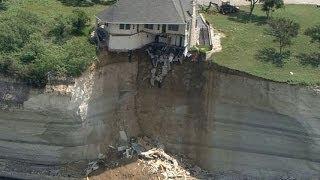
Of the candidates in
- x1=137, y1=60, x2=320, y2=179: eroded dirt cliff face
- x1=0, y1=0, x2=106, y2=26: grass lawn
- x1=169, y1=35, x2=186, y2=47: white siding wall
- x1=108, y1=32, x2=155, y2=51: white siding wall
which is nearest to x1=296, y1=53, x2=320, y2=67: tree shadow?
x1=137, y1=60, x2=320, y2=179: eroded dirt cliff face

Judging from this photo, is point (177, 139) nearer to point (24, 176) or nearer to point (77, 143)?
point (77, 143)

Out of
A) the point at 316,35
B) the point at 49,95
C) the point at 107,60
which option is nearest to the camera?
the point at 49,95

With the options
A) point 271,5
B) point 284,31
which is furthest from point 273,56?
point 271,5

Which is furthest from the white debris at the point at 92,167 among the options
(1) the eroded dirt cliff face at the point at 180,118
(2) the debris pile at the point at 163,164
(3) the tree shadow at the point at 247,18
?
(3) the tree shadow at the point at 247,18

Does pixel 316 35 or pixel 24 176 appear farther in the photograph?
pixel 316 35

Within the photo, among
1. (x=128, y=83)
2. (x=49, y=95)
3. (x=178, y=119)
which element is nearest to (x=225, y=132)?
(x=178, y=119)

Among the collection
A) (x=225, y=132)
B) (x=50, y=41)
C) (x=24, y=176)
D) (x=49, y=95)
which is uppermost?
(x=50, y=41)
